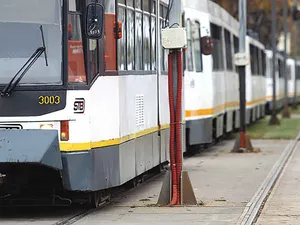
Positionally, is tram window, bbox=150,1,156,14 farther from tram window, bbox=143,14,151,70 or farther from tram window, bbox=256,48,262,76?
tram window, bbox=256,48,262,76

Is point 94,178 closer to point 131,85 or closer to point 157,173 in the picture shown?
point 131,85

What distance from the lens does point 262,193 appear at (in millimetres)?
15008

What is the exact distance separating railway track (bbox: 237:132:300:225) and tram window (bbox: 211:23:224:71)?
2.95m

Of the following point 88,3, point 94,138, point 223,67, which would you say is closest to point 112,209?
point 94,138

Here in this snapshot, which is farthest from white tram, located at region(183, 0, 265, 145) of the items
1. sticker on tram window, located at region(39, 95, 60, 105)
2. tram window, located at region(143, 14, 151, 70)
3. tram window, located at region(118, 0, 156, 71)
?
sticker on tram window, located at region(39, 95, 60, 105)

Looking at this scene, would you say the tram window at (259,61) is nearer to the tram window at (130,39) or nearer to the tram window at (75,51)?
the tram window at (130,39)

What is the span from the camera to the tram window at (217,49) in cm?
2480

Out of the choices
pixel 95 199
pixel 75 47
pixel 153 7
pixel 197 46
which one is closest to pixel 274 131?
pixel 197 46

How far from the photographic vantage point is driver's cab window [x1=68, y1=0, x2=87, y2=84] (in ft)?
38.5

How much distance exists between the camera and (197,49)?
22.5 meters

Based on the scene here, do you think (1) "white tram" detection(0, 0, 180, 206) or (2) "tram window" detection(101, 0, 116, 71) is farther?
(2) "tram window" detection(101, 0, 116, 71)

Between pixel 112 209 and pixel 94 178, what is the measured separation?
1531 millimetres

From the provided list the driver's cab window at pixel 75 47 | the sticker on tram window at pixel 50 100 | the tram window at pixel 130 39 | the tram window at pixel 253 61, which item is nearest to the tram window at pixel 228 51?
the tram window at pixel 253 61

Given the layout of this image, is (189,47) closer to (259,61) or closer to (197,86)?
(197,86)
